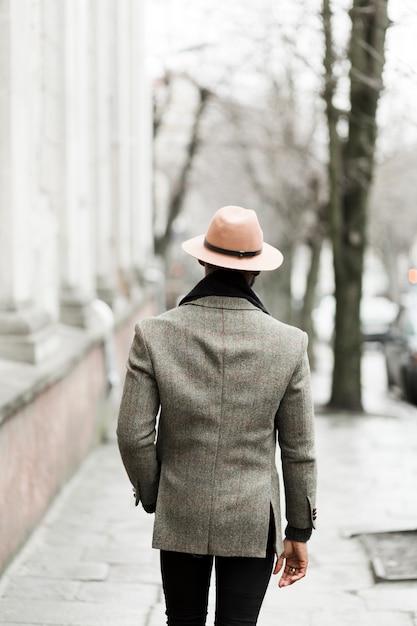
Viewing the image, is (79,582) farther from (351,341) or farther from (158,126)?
(158,126)

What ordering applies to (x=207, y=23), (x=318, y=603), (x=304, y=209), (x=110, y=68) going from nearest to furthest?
(x=318, y=603) → (x=110, y=68) → (x=207, y=23) → (x=304, y=209)

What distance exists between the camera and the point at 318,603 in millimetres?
5508

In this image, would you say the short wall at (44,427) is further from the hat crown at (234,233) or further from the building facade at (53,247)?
the hat crown at (234,233)

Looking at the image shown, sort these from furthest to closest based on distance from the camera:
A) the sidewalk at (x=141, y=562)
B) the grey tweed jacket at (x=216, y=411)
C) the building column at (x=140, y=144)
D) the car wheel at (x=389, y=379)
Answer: the car wheel at (x=389, y=379) → the building column at (x=140, y=144) → the sidewalk at (x=141, y=562) → the grey tweed jacket at (x=216, y=411)

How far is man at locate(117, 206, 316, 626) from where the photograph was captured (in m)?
3.25

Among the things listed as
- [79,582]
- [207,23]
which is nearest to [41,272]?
[79,582]

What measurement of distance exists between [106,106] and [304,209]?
1428 cm

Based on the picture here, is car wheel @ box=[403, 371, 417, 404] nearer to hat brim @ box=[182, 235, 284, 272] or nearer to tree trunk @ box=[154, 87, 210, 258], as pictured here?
tree trunk @ box=[154, 87, 210, 258]

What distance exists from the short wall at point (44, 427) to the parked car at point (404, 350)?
699 centimetres

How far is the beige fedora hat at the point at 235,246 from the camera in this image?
3.30m

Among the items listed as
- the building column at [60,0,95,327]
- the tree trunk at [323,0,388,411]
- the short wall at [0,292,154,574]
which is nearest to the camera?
the short wall at [0,292,154,574]

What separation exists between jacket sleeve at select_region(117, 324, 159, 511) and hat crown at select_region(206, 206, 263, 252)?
1.17ft

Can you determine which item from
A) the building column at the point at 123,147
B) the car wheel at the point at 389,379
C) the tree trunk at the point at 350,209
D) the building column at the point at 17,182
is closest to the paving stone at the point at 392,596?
the building column at the point at 17,182

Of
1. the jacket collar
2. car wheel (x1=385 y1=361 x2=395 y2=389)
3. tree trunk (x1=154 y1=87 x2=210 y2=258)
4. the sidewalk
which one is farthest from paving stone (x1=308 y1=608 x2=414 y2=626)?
tree trunk (x1=154 y1=87 x2=210 y2=258)
